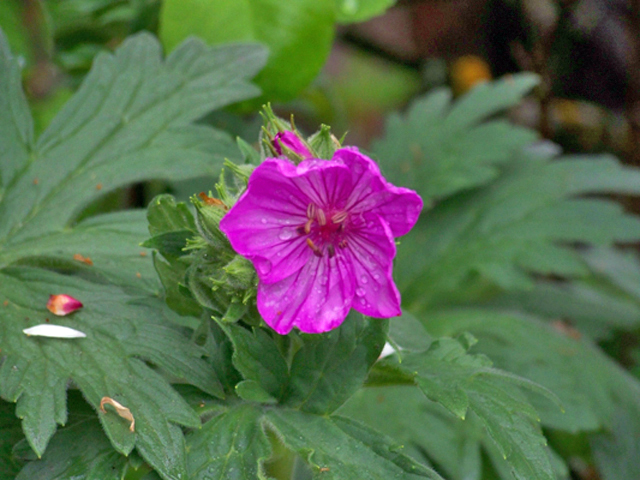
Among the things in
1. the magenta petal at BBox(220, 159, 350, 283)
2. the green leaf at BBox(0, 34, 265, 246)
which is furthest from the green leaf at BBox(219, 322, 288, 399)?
the green leaf at BBox(0, 34, 265, 246)

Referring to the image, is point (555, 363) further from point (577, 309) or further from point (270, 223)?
point (270, 223)

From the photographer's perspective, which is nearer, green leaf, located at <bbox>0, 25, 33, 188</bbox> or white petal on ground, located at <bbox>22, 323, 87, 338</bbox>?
white petal on ground, located at <bbox>22, 323, 87, 338</bbox>

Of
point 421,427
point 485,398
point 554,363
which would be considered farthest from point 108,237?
point 554,363

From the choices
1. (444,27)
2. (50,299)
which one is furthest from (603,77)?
(50,299)

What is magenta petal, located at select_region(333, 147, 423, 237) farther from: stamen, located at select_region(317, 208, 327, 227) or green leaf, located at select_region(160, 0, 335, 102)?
green leaf, located at select_region(160, 0, 335, 102)

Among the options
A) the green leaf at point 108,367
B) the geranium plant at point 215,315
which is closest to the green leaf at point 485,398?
the geranium plant at point 215,315

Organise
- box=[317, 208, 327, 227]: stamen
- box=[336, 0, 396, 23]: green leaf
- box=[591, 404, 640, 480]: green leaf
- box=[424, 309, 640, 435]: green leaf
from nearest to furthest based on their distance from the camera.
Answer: box=[317, 208, 327, 227]: stamen
box=[424, 309, 640, 435]: green leaf
box=[591, 404, 640, 480]: green leaf
box=[336, 0, 396, 23]: green leaf

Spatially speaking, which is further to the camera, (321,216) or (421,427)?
(421,427)
